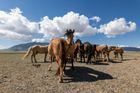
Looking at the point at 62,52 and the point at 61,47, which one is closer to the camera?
the point at 62,52

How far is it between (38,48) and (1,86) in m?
16.2

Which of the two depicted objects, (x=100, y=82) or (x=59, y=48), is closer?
(x=100, y=82)

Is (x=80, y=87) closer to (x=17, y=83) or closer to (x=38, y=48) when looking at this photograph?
(x=17, y=83)

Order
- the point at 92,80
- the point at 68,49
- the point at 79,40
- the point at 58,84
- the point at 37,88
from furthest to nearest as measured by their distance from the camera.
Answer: the point at 79,40 < the point at 68,49 < the point at 92,80 < the point at 58,84 < the point at 37,88

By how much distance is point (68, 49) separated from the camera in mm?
16141

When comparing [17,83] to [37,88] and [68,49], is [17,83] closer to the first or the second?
[37,88]

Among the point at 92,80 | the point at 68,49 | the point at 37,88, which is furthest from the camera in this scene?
the point at 68,49

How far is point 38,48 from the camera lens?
2886 cm

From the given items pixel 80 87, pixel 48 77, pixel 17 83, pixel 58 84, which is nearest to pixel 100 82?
pixel 80 87

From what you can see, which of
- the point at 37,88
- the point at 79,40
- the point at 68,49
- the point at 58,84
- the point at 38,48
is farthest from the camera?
the point at 38,48

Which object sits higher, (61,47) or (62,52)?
(61,47)

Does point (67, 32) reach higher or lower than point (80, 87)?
higher

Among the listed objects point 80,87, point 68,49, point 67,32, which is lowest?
point 80,87

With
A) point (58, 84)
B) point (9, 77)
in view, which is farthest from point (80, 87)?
point (9, 77)
